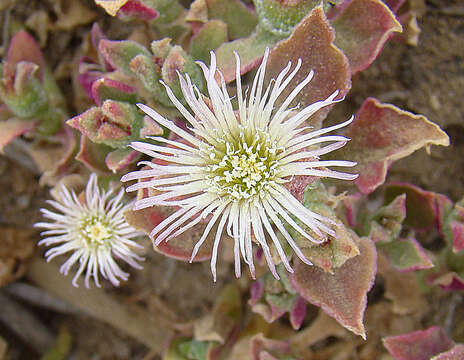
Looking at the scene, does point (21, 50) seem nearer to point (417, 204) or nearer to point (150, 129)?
point (150, 129)

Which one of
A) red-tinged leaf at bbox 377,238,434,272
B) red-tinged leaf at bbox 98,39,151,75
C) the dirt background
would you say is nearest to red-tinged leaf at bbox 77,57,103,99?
red-tinged leaf at bbox 98,39,151,75

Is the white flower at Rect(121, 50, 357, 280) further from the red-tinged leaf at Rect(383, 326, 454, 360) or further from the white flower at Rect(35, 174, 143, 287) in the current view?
the red-tinged leaf at Rect(383, 326, 454, 360)

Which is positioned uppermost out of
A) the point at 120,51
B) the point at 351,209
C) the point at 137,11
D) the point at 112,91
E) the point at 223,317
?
the point at 137,11

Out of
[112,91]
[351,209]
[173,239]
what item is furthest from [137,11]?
[351,209]

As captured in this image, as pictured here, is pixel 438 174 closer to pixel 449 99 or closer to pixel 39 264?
pixel 449 99

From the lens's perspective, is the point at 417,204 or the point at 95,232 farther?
the point at 417,204

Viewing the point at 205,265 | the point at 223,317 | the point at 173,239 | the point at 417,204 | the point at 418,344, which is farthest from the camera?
the point at 205,265

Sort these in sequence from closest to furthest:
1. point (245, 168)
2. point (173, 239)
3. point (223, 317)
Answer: point (245, 168), point (173, 239), point (223, 317)

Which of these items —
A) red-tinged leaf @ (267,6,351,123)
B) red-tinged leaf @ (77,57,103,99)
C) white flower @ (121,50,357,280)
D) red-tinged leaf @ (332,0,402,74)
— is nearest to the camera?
white flower @ (121,50,357,280)
